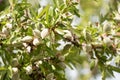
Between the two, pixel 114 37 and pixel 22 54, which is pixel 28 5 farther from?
A: pixel 114 37

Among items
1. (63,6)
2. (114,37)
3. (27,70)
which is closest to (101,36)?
(114,37)

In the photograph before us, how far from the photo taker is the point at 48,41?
1.47 metres

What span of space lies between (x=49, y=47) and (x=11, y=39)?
5.4 inches

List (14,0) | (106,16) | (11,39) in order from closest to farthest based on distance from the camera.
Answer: (11,39) → (14,0) → (106,16)

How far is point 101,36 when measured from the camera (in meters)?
1.47

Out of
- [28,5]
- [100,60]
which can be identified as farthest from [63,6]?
[100,60]

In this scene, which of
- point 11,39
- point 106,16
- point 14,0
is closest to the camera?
point 11,39

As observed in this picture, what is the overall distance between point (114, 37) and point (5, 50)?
40 centimetres

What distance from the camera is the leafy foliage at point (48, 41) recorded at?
1.44 metres

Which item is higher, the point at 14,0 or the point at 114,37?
the point at 14,0

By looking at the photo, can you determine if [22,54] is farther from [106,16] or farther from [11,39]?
[106,16]

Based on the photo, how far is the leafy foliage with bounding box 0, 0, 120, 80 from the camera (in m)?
1.44

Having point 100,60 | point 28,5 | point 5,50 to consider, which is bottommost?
point 100,60

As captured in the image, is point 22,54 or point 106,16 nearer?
point 22,54
